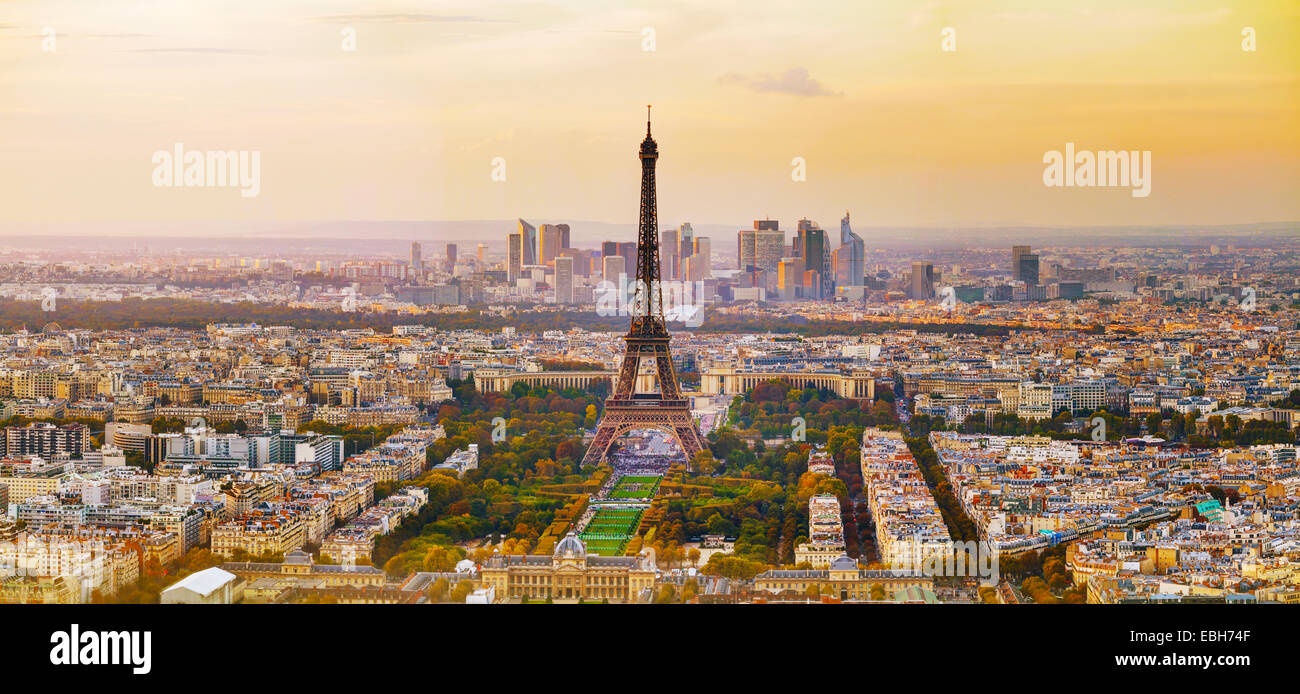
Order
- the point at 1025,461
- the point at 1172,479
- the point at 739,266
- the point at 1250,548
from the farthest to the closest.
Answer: the point at 739,266 < the point at 1025,461 < the point at 1172,479 < the point at 1250,548

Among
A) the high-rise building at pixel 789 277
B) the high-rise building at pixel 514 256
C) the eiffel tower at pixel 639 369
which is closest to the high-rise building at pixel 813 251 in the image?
the high-rise building at pixel 789 277

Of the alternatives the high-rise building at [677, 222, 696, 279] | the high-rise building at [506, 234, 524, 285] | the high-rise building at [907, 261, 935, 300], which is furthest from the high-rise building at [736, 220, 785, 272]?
the high-rise building at [506, 234, 524, 285]

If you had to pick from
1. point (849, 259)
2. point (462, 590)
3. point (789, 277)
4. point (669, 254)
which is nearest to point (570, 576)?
point (462, 590)

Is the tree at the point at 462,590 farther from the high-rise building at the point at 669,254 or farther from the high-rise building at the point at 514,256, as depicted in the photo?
the high-rise building at the point at 514,256

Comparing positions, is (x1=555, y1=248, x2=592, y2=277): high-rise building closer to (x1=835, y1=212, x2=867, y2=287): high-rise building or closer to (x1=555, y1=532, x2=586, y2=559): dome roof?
(x1=835, y1=212, x2=867, y2=287): high-rise building
